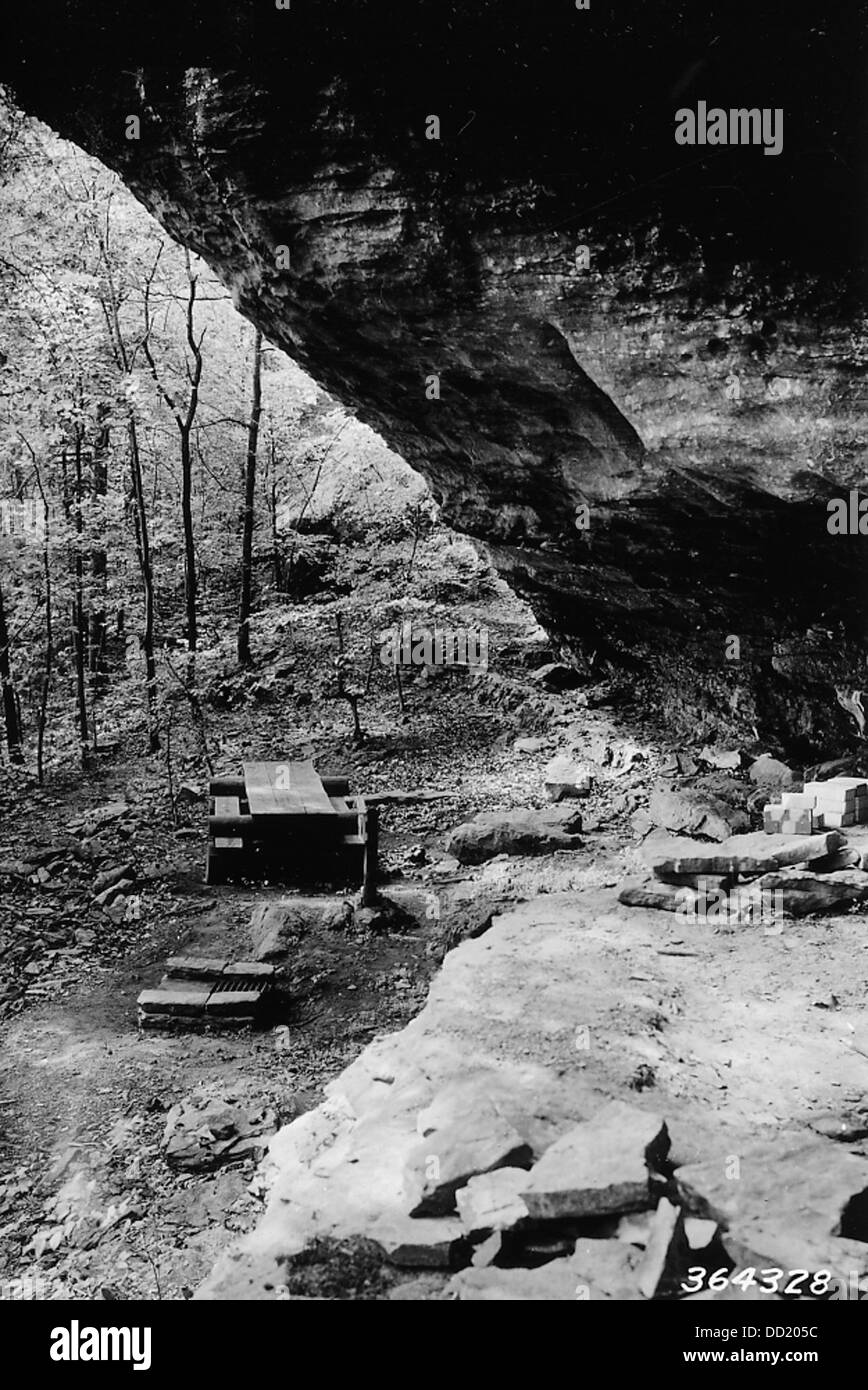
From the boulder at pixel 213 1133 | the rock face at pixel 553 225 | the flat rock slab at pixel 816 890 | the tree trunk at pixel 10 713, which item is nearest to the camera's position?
the boulder at pixel 213 1133

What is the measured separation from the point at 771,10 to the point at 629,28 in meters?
0.86

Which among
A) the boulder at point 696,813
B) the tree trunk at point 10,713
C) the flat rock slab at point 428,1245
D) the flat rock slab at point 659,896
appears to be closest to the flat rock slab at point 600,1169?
the flat rock slab at point 428,1245

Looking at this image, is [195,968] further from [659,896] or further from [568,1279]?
[568,1279]

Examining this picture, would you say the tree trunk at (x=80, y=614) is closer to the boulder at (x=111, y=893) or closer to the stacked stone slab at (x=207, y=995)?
the boulder at (x=111, y=893)

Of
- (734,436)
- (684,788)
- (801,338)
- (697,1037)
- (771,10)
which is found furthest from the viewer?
(684,788)

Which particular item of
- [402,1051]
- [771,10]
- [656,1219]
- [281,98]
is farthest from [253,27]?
[656,1219]

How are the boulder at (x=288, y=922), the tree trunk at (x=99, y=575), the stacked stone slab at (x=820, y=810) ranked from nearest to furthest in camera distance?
the stacked stone slab at (x=820, y=810)
the boulder at (x=288, y=922)
the tree trunk at (x=99, y=575)

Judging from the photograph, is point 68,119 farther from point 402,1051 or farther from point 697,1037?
point 697,1037

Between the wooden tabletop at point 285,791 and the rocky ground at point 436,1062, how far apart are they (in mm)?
865

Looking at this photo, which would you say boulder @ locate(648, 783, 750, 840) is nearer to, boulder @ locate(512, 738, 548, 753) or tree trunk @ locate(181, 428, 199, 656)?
boulder @ locate(512, 738, 548, 753)

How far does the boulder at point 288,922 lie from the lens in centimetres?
729

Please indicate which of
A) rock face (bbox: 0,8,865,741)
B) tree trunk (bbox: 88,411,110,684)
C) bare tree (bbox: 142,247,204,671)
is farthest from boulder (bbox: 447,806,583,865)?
tree trunk (bbox: 88,411,110,684)

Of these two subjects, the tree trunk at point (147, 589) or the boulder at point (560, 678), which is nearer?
the tree trunk at point (147, 589)

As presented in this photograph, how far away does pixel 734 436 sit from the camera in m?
7.01
